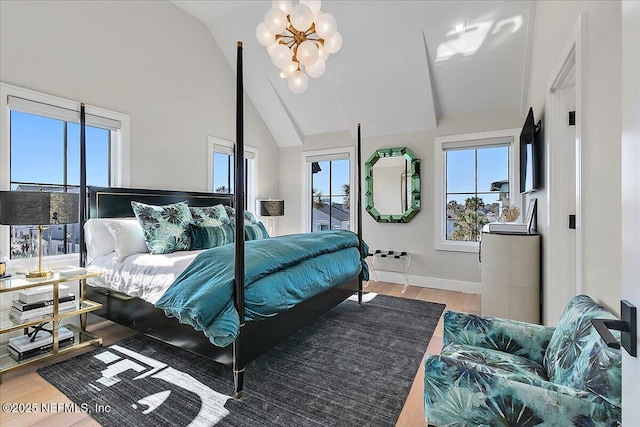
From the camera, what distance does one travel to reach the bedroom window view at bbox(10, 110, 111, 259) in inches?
107

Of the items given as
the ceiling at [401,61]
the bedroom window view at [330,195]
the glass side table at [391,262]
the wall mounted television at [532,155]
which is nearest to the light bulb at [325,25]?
the ceiling at [401,61]

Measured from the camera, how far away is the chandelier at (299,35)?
2373 mm

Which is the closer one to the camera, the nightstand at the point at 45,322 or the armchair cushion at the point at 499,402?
the armchair cushion at the point at 499,402

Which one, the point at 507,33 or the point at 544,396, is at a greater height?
the point at 507,33

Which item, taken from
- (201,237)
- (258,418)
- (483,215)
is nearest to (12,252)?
(201,237)

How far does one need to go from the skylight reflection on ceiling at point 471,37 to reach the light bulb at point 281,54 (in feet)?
6.99

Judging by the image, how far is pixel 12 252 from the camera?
8.82 feet

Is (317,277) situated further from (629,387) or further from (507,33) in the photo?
(507,33)

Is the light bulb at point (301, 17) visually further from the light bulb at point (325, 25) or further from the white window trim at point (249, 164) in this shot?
the white window trim at point (249, 164)

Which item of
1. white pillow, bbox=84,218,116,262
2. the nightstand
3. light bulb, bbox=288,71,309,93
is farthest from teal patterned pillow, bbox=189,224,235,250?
light bulb, bbox=288,71,309,93

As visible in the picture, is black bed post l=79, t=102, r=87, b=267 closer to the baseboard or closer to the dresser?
the baseboard

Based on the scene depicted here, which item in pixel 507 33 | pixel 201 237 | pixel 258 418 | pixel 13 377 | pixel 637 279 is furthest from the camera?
pixel 507 33

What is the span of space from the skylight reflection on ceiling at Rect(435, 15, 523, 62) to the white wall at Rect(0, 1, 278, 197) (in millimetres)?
3079

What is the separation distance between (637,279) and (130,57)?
4.39 m
